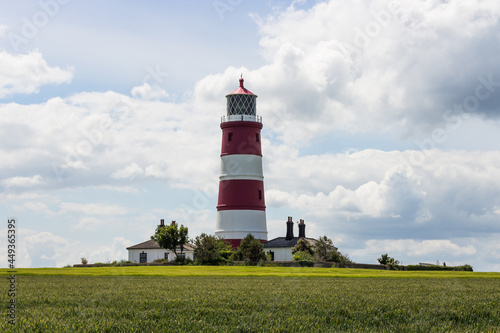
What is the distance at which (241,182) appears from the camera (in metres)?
62.8

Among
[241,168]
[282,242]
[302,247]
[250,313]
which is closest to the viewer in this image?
[250,313]

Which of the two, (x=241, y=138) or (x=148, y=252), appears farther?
(x=148, y=252)

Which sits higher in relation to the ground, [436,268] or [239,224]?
[239,224]

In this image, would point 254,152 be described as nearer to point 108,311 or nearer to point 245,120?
point 245,120

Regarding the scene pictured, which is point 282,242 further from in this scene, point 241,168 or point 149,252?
point 149,252

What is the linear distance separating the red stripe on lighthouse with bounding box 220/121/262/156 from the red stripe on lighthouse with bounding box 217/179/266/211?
138 inches

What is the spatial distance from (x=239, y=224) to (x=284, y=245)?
357 inches

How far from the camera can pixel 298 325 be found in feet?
34.8

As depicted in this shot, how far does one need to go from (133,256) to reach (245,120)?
30749 millimetres

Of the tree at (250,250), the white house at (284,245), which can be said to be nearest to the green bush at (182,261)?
the tree at (250,250)

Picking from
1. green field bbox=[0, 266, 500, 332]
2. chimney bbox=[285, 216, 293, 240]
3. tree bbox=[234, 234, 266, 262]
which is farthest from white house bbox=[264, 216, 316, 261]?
green field bbox=[0, 266, 500, 332]

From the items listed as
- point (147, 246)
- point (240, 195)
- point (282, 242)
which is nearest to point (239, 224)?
point (240, 195)

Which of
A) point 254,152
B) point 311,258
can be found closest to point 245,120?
point 254,152

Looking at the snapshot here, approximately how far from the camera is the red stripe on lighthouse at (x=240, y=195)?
6256 centimetres
